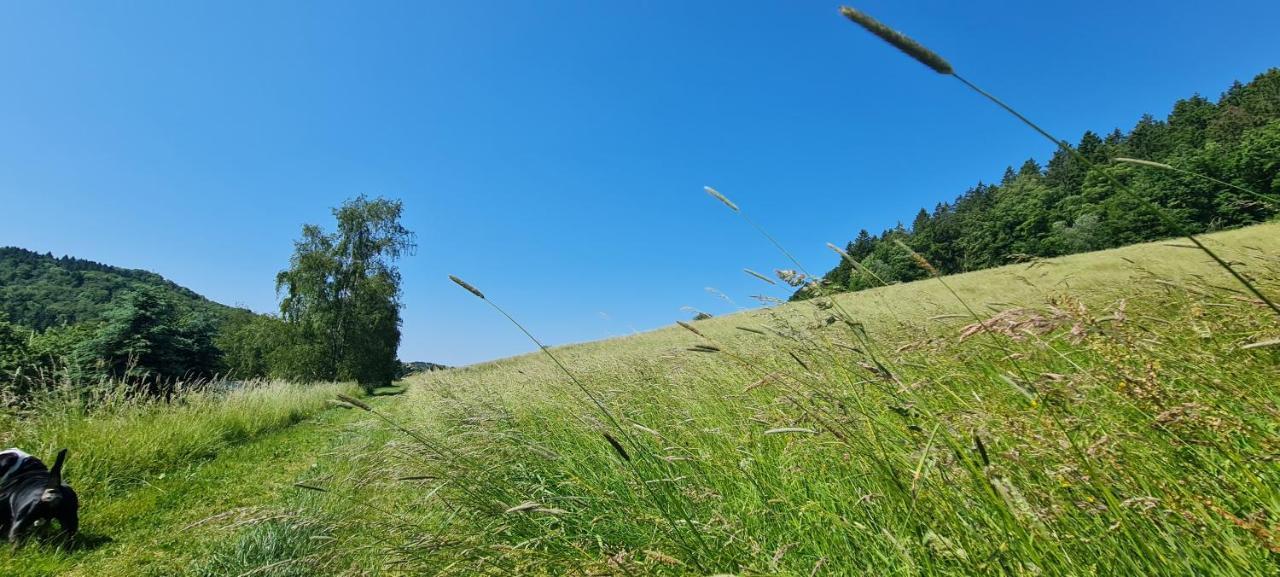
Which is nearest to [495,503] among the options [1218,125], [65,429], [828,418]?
[828,418]

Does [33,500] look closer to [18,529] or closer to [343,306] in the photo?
[18,529]

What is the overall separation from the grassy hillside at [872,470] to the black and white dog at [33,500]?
0.90ft

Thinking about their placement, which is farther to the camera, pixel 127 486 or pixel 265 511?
pixel 127 486

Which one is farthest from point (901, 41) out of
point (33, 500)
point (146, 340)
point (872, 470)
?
point (146, 340)

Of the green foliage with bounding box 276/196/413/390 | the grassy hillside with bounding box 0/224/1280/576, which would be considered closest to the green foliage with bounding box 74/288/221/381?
the green foliage with bounding box 276/196/413/390

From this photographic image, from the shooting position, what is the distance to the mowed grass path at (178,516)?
13.4ft

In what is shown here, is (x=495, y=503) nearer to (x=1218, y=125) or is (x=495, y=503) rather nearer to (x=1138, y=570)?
(x=1138, y=570)

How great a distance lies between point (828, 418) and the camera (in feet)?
6.23

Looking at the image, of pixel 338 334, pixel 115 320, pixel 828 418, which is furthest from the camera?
pixel 338 334

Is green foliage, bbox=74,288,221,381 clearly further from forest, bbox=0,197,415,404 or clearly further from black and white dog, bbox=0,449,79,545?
black and white dog, bbox=0,449,79,545

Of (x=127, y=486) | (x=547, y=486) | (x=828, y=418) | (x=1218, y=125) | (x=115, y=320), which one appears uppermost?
(x=1218, y=125)

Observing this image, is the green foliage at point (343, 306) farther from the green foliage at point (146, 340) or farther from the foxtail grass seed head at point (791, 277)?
the foxtail grass seed head at point (791, 277)

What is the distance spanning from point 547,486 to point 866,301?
345 inches

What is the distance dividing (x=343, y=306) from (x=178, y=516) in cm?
3493
